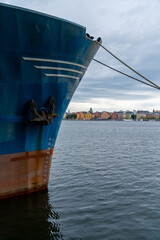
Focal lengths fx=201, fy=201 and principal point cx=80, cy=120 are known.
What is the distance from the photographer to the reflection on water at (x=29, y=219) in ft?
20.6

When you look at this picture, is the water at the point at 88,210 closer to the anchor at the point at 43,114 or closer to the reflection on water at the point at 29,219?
the reflection on water at the point at 29,219

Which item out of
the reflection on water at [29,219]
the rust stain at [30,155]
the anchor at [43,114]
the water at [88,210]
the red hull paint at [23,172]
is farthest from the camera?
the rust stain at [30,155]

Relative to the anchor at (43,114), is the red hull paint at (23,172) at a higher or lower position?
lower

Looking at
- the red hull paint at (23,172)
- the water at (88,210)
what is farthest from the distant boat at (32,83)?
the water at (88,210)

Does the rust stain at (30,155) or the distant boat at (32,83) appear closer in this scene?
the distant boat at (32,83)

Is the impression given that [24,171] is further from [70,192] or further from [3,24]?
[3,24]

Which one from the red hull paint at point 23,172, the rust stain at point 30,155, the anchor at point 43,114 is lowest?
the red hull paint at point 23,172

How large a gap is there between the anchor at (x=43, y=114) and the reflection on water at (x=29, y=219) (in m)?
3.20

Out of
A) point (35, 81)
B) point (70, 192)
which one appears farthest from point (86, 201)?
point (35, 81)

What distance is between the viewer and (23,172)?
756 centimetres

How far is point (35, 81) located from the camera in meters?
6.91

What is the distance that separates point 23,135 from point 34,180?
81.7 inches

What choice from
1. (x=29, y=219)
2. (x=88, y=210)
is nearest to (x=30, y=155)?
(x=29, y=219)

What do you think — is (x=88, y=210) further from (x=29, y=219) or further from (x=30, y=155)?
(x=30, y=155)
